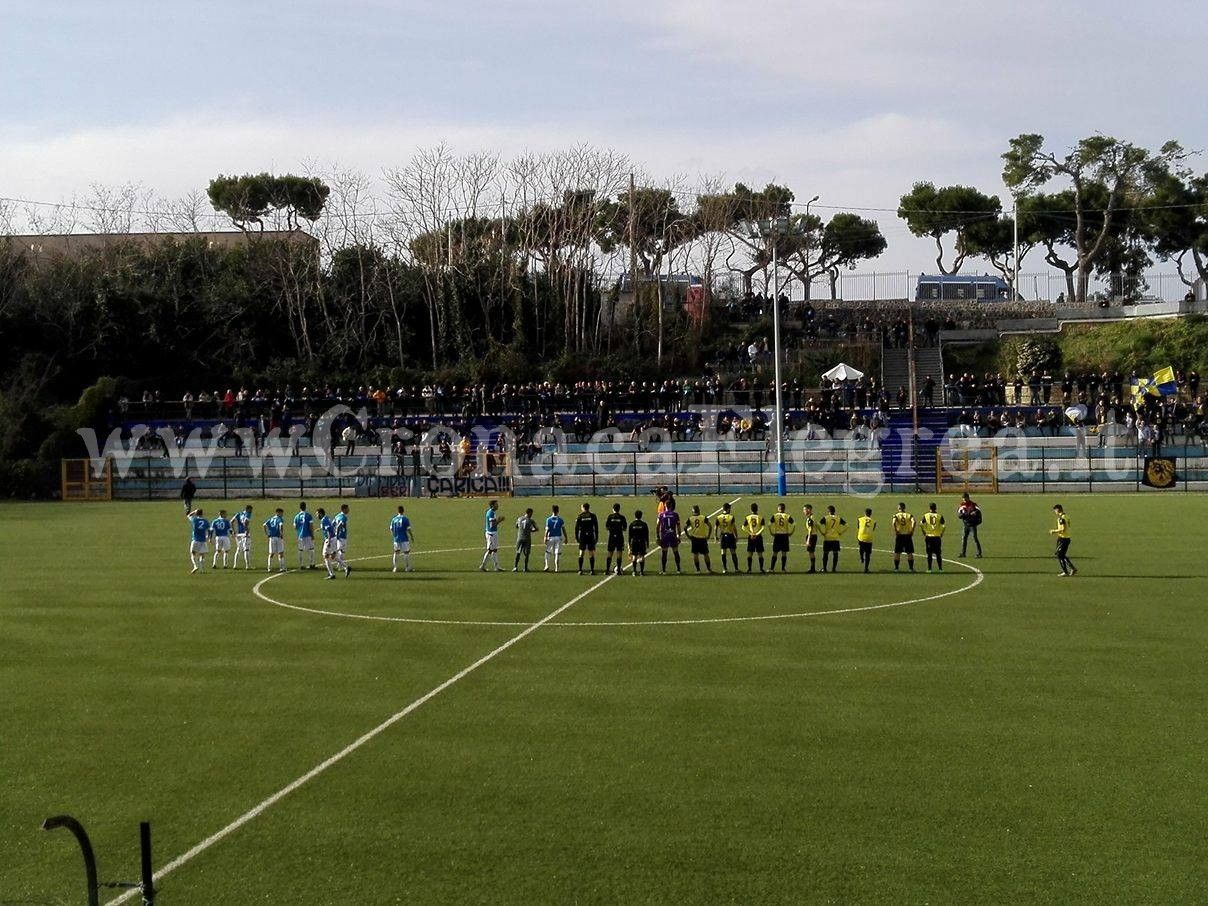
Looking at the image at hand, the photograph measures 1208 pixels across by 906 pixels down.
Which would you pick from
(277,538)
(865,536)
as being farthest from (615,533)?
(277,538)

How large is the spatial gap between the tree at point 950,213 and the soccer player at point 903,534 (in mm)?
64280

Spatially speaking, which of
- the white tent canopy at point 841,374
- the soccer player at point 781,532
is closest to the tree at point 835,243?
the white tent canopy at point 841,374

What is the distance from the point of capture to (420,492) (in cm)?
5247

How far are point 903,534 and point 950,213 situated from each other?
2549 inches

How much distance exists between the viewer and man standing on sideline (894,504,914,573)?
88.3 feet

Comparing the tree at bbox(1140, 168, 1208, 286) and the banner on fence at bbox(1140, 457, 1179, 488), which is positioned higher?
the tree at bbox(1140, 168, 1208, 286)

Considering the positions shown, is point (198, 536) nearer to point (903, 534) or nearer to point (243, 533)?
point (243, 533)

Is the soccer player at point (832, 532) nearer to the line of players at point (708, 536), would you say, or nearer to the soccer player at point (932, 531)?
the line of players at point (708, 536)

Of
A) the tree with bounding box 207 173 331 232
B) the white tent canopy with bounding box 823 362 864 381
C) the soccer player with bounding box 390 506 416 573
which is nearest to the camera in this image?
the soccer player with bounding box 390 506 416 573

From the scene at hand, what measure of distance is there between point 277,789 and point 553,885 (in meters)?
3.62

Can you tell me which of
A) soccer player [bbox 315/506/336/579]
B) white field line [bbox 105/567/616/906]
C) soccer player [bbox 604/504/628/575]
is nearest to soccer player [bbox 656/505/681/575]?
soccer player [bbox 604/504/628/575]

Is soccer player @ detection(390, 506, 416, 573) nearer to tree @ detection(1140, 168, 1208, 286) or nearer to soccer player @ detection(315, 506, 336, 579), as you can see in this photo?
soccer player @ detection(315, 506, 336, 579)

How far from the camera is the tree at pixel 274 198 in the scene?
7812 cm

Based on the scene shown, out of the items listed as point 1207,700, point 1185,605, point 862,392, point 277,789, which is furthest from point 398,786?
point 862,392
